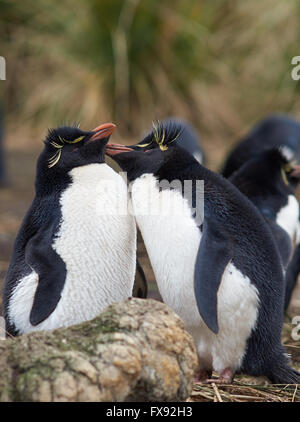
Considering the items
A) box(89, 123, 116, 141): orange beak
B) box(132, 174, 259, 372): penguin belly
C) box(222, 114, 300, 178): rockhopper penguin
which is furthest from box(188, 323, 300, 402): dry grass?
box(222, 114, 300, 178): rockhopper penguin

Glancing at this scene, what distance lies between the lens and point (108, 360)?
158 centimetres

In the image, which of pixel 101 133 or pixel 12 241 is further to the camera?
pixel 12 241

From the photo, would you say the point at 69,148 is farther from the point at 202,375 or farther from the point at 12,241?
the point at 12,241

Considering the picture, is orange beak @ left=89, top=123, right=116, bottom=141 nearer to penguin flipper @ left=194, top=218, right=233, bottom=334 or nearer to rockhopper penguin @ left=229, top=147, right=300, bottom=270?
penguin flipper @ left=194, top=218, right=233, bottom=334

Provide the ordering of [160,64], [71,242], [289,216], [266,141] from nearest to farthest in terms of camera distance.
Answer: [71,242]
[289,216]
[266,141]
[160,64]

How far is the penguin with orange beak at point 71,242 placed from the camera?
2031mm

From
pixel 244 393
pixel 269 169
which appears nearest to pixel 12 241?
pixel 269 169

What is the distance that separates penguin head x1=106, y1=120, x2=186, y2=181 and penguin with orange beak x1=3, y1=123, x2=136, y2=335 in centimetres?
6

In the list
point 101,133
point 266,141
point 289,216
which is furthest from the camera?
point 266,141

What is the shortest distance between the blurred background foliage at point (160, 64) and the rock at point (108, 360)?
704 centimetres

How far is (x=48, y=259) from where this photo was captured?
2.05 m

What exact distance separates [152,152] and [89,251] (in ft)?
1.23

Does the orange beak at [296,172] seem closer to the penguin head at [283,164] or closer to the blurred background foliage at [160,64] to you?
the penguin head at [283,164]

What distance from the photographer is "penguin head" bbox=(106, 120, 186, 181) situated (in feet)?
7.21
